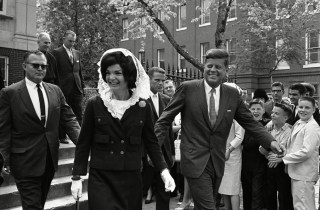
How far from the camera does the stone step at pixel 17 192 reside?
6264 millimetres

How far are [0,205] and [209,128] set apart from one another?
336cm

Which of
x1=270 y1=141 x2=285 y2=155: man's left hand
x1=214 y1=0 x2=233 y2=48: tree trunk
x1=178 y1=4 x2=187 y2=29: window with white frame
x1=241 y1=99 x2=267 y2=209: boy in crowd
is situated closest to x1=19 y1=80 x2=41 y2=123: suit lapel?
x1=270 y1=141 x2=285 y2=155: man's left hand

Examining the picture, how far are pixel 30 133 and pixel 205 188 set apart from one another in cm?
206

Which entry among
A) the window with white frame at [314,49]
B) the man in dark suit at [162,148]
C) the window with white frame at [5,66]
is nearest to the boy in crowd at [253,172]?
the man in dark suit at [162,148]

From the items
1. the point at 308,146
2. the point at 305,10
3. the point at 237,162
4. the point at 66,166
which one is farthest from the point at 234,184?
the point at 305,10

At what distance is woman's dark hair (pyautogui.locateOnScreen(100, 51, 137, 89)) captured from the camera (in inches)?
157

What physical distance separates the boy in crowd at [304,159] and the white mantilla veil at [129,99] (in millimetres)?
2958

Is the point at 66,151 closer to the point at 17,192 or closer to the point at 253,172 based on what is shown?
the point at 17,192

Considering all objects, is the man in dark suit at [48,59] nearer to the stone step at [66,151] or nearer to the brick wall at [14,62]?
the stone step at [66,151]

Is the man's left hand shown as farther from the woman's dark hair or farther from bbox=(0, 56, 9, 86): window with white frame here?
bbox=(0, 56, 9, 86): window with white frame

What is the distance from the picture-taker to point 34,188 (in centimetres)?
476

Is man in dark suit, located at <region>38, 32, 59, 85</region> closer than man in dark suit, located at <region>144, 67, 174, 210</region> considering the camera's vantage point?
No

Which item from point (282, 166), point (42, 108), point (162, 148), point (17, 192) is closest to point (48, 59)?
point (17, 192)

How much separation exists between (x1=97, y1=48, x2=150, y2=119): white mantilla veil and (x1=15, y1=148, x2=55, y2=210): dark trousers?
133 cm
